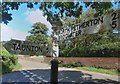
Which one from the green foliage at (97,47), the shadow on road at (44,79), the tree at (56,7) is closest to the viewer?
the tree at (56,7)

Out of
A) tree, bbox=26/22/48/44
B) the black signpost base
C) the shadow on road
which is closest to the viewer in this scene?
the black signpost base

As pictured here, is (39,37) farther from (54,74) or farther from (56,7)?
(54,74)

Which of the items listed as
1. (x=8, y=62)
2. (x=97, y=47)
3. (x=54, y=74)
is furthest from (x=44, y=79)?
(x=97, y=47)

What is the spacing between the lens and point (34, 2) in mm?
5734

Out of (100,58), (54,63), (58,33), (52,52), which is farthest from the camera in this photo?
(100,58)

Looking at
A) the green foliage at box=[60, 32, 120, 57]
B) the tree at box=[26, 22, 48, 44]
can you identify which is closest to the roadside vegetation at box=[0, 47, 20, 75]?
the tree at box=[26, 22, 48, 44]

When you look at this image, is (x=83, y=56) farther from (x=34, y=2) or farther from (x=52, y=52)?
(x=52, y=52)

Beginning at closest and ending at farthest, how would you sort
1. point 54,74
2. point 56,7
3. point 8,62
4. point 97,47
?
point 54,74, point 56,7, point 8,62, point 97,47

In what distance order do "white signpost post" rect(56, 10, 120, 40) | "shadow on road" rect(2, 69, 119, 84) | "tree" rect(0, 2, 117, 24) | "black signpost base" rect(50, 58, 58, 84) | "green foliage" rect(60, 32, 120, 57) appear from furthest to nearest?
"green foliage" rect(60, 32, 120, 57)
"shadow on road" rect(2, 69, 119, 84)
"tree" rect(0, 2, 117, 24)
"white signpost post" rect(56, 10, 120, 40)
"black signpost base" rect(50, 58, 58, 84)

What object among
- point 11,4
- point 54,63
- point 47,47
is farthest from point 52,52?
point 11,4

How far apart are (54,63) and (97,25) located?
3.17 feet

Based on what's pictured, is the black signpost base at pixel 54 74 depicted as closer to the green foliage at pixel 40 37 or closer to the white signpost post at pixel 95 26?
the green foliage at pixel 40 37

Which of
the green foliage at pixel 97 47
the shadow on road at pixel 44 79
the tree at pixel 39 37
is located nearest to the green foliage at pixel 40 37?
the tree at pixel 39 37

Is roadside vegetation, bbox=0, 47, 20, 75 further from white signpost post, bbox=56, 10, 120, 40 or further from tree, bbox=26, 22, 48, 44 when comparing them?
white signpost post, bbox=56, 10, 120, 40
